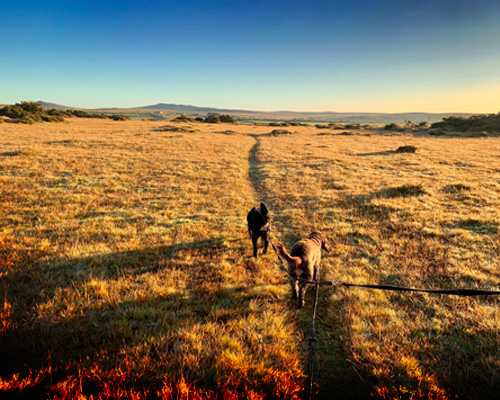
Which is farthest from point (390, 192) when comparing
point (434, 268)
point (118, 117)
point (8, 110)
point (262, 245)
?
point (118, 117)

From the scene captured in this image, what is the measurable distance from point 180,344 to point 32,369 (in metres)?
1.65

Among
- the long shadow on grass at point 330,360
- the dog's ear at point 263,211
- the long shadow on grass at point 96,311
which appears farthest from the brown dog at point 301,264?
the dog's ear at point 263,211

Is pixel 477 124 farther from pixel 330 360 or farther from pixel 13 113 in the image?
pixel 13 113

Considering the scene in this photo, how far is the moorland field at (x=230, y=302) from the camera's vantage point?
2.76 m

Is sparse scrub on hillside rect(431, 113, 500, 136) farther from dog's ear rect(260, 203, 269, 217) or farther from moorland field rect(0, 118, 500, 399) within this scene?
dog's ear rect(260, 203, 269, 217)

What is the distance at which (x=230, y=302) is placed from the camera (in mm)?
4305

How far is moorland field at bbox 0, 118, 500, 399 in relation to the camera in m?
2.76

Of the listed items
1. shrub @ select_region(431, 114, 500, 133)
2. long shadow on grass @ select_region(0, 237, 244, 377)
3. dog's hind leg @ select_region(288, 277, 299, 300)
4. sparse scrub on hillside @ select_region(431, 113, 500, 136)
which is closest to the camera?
long shadow on grass @ select_region(0, 237, 244, 377)

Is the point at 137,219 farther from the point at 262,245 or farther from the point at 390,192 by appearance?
the point at 390,192

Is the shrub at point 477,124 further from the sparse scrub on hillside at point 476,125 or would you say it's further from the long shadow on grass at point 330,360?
the long shadow on grass at point 330,360

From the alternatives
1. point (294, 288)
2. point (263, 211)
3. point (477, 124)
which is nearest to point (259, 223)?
point (263, 211)

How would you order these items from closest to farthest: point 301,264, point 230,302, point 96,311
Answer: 1. point 96,311
2. point 301,264
3. point 230,302

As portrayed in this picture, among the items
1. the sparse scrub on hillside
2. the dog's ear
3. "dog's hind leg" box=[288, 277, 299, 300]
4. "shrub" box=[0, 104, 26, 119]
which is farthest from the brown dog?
"shrub" box=[0, 104, 26, 119]

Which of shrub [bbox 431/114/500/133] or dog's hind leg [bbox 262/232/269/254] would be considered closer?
dog's hind leg [bbox 262/232/269/254]
